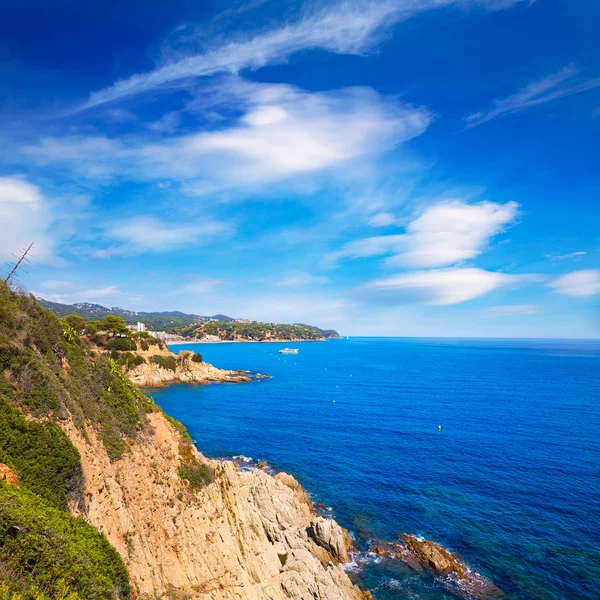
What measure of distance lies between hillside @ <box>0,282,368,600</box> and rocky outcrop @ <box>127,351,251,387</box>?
86.2 metres

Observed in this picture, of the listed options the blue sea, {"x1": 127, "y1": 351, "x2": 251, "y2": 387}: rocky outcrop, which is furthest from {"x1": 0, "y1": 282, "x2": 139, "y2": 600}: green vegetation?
{"x1": 127, "y1": 351, "x2": 251, "y2": 387}: rocky outcrop

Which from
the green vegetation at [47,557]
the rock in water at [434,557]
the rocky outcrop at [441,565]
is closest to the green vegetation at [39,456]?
the green vegetation at [47,557]

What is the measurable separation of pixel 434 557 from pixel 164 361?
344 feet

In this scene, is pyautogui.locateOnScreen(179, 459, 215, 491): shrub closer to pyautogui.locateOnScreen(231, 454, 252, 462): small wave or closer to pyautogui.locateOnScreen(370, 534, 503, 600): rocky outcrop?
pyautogui.locateOnScreen(370, 534, 503, 600): rocky outcrop

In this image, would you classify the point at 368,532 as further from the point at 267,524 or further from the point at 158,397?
the point at 158,397

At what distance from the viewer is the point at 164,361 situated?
120 metres

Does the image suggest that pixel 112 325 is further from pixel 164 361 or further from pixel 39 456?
pixel 39 456

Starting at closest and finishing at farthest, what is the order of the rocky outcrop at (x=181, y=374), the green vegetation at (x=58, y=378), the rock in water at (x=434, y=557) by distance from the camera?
the green vegetation at (x=58, y=378)
the rock in water at (x=434, y=557)
the rocky outcrop at (x=181, y=374)

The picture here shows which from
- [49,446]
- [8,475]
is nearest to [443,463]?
[49,446]

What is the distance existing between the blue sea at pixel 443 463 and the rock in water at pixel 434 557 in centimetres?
131

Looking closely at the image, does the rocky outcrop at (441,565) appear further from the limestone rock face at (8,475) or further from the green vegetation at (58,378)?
the limestone rock face at (8,475)

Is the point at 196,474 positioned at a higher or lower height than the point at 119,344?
lower

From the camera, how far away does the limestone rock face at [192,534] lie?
19.1m

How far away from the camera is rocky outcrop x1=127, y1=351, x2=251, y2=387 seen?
111m
